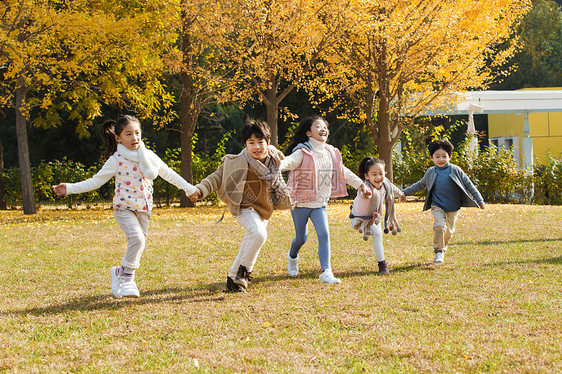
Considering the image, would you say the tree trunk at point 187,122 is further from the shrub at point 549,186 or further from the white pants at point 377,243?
the white pants at point 377,243

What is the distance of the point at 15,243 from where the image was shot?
10367 mm

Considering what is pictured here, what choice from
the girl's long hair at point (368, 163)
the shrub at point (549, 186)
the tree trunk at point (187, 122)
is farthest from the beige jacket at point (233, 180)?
the shrub at point (549, 186)

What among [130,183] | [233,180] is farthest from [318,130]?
[130,183]

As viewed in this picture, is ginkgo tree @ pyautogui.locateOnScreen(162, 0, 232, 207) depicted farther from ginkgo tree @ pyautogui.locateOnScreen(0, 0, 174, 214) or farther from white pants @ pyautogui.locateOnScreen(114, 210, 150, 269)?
white pants @ pyautogui.locateOnScreen(114, 210, 150, 269)

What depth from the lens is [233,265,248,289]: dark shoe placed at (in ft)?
19.6

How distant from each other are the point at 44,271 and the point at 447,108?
15.5 meters

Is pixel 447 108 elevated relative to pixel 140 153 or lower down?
elevated

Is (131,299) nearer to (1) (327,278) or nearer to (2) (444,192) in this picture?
(1) (327,278)

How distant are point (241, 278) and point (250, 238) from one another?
1.29ft

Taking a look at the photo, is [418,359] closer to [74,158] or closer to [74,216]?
[74,216]

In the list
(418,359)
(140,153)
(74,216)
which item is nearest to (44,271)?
(140,153)

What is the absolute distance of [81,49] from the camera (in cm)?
1538

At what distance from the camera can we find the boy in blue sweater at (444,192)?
7.55m

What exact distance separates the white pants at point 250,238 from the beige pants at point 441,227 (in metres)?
2.45
